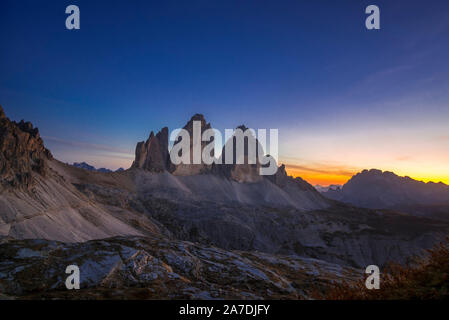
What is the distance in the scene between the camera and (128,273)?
9.93 m

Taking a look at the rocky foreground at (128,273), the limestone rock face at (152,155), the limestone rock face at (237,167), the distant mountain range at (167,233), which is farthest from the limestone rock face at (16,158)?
the limestone rock face at (237,167)

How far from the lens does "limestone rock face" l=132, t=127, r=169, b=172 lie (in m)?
137

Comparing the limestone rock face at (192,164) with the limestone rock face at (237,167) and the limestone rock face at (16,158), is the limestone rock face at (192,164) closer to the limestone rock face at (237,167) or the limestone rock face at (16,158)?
the limestone rock face at (237,167)

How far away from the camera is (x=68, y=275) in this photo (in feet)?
30.1

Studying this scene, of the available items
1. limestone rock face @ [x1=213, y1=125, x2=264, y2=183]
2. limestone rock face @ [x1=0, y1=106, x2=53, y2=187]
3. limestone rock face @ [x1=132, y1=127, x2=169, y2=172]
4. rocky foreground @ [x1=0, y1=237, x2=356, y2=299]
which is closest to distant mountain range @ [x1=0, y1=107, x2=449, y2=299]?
rocky foreground @ [x1=0, y1=237, x2=356, y2=299]

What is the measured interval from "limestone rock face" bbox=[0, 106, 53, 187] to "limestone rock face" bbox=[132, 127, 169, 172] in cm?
7770

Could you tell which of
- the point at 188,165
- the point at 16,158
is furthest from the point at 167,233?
the point at 188,165

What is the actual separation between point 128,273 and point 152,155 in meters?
139

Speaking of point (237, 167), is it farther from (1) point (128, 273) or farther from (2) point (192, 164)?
(1) point (128, 273)

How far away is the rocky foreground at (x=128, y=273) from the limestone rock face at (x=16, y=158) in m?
43.1

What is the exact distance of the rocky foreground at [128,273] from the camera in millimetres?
7879

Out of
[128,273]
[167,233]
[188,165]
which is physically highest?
[188,165]

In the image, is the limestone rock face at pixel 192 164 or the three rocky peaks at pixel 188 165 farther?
the limestone rock face at pixel 192 164
